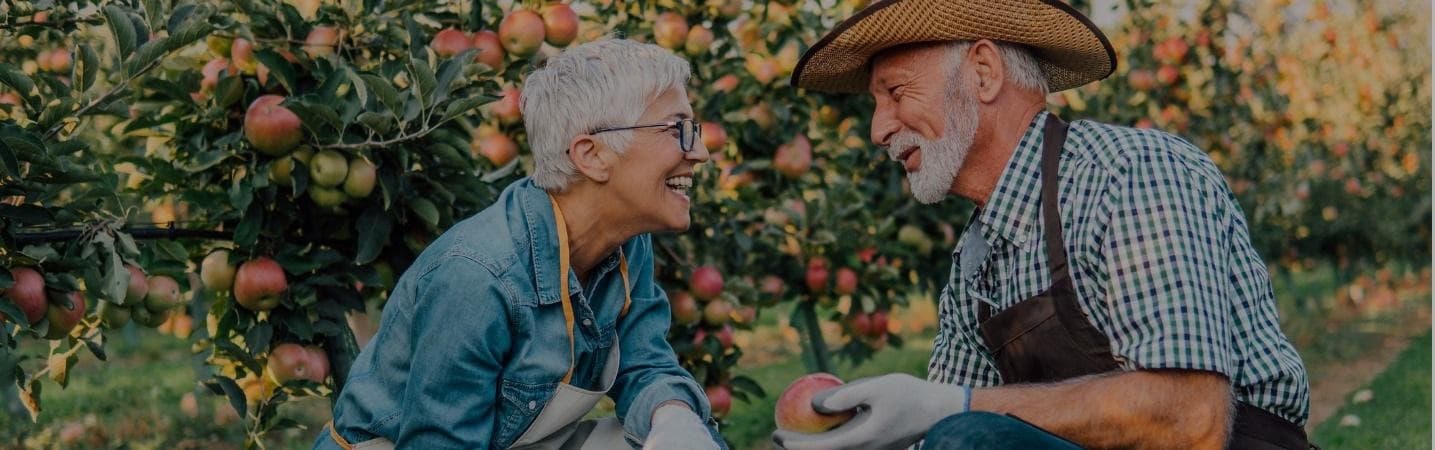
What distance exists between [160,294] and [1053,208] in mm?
1554

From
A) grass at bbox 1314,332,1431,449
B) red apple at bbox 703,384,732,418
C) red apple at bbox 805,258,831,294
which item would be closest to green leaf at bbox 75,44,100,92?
red apple at bbox 703,384,732,418

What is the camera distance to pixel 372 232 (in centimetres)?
241

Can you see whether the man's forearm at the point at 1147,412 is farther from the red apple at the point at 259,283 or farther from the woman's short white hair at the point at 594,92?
the red apple at the point at 259,283

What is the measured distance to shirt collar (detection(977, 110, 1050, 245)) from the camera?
1942mm

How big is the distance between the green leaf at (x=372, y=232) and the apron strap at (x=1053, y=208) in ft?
3.78

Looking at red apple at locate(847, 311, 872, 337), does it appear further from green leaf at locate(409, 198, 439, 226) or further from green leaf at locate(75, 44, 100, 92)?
green leaf at locate(75, 44, 100, 92)

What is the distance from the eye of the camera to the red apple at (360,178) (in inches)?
92.0

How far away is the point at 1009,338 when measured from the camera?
77.0 inches

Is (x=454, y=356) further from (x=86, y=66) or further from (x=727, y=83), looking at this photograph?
(x=727, y=83)

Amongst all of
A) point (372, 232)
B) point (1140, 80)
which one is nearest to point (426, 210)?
point (372, 232)

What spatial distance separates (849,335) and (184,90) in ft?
6.68

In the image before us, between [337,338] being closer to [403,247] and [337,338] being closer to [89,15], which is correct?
[403,247]

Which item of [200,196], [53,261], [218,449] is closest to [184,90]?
[200,196]

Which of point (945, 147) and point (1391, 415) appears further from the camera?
point (1391, 415)
